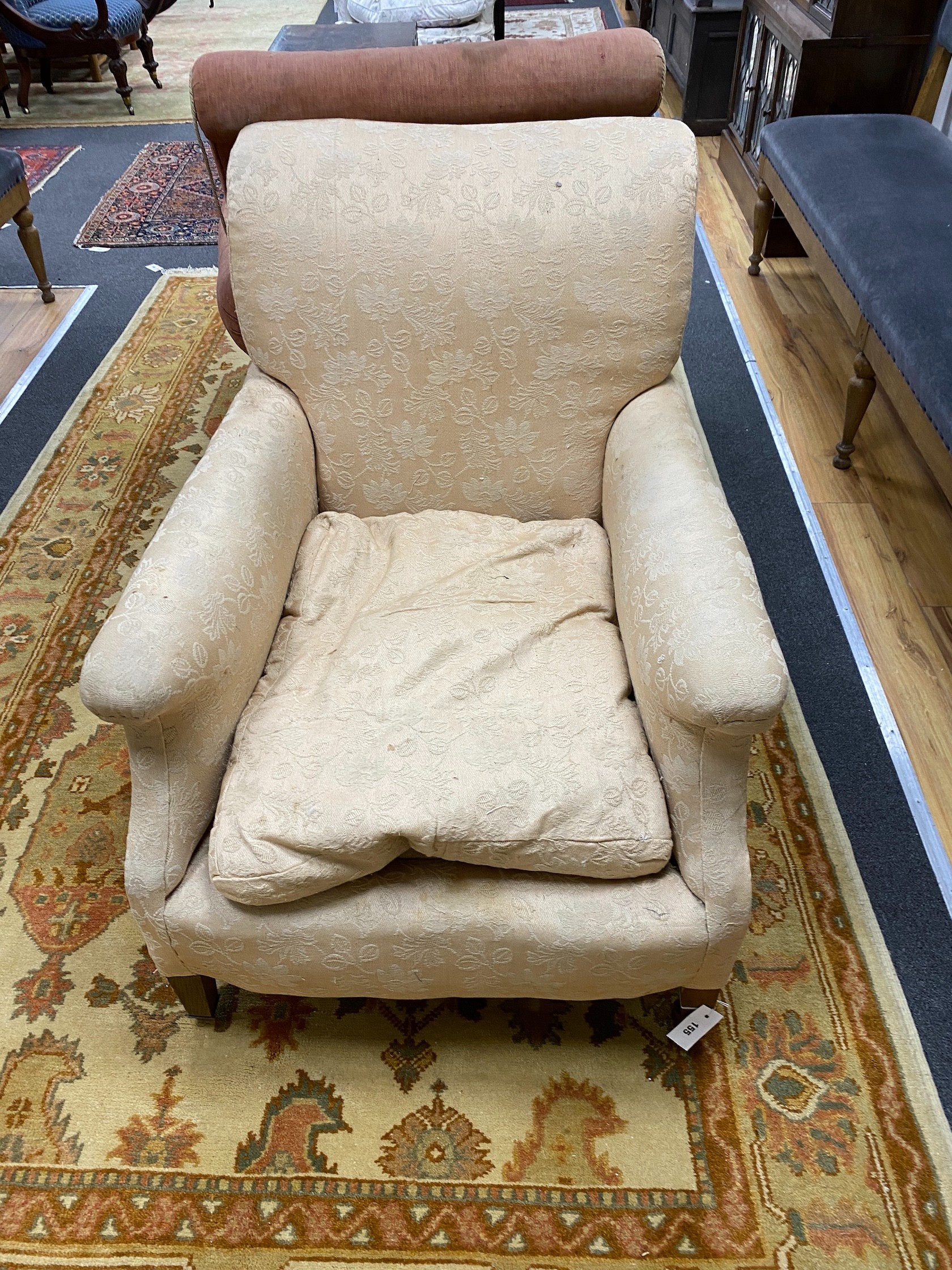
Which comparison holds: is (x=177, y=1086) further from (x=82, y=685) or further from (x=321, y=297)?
(x=321, y=297)

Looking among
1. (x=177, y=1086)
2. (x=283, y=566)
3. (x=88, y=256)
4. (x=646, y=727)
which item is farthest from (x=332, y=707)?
(x=88, y=256)

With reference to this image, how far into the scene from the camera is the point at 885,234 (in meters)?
2.18

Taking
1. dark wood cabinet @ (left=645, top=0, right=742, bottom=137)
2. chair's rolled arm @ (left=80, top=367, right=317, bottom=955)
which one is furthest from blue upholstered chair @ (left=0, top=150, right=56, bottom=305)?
dark wood cabinet @ (left=645, top=0, right=742, bottom=137)

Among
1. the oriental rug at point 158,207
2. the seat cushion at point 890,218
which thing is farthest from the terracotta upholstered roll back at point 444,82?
the oriental rug at point 158,207

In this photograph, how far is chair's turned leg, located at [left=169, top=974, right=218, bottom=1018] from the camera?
1279 millimetres

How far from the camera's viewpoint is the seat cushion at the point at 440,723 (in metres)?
1.09

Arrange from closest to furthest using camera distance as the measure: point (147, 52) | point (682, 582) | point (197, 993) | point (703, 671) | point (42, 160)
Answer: point (703, 671), point (682, 582), point (197, 993), point (42, 160), point (147, 52)

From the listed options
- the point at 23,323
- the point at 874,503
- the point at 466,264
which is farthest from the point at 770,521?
the point at 23,323

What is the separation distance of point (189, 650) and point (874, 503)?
172 cm

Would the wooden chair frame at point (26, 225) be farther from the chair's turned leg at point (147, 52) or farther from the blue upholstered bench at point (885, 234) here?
the chair's turned leg at point (147, 52)

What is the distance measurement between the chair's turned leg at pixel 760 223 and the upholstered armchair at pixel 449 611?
1.72 meters

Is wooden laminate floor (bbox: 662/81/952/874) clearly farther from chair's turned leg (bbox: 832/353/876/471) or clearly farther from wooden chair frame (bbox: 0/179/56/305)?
wooden chair frame (bbox: 0/179/56/305)

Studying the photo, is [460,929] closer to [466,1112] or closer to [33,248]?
[466,1112]

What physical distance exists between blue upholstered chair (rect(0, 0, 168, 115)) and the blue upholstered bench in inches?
126
